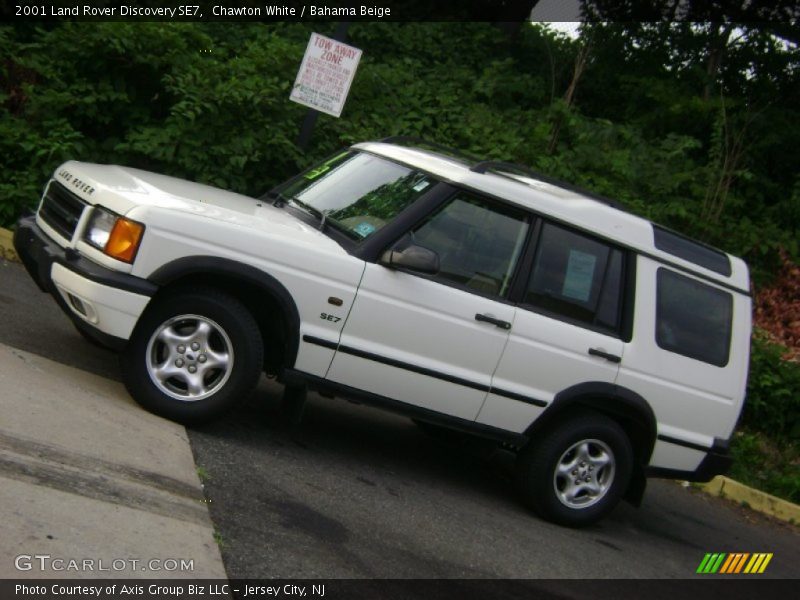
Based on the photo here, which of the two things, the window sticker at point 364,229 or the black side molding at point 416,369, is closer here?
the black side molding at point 416,369

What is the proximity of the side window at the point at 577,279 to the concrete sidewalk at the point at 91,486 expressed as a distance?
2.32 metres

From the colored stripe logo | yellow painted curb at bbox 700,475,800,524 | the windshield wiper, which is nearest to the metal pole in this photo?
the windshield wiper

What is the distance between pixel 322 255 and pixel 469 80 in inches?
369

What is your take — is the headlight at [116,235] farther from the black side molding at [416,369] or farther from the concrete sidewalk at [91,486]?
the black side molding at [416,369]

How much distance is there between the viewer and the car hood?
6.18m

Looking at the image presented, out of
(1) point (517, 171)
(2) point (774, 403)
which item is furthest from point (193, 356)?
(2) point (774, 403)

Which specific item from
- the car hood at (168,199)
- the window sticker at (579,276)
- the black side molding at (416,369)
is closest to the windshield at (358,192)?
the car hood at (168,199)

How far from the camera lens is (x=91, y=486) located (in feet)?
16.5

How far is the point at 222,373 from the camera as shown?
6.30 metres

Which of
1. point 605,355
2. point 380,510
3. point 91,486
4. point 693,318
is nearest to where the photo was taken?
point 91,486

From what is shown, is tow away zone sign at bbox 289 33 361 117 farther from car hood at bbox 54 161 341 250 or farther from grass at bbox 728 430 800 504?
grass at bbox 728 430 800 504

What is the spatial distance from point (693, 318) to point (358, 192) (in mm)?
2344

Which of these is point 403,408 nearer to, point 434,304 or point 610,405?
point 434,304

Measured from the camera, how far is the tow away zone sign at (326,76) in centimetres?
1060
